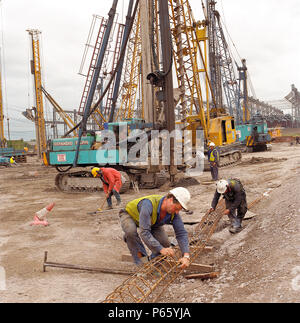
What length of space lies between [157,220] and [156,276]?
0.94 m

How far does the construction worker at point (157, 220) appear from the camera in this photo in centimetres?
376

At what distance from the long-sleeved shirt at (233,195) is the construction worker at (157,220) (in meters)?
2.08

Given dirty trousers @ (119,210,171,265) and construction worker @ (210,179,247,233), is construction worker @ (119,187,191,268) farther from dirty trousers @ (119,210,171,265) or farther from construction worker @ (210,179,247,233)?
construction worker @ (210,179,247,233)

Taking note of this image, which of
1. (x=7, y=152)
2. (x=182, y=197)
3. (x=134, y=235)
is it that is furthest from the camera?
(x=7, y=152)

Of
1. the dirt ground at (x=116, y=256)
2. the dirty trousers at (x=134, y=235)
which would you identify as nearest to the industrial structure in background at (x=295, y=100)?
the dirt ground at (x=116, y=256)

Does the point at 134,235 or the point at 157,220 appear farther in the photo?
the point at 134,235

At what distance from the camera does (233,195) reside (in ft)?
20.8

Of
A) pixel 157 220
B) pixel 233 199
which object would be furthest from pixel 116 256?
pixel 233 199

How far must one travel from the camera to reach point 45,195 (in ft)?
41.5

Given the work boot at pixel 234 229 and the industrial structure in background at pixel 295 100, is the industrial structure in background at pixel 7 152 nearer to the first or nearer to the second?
the work boot at pixel 234 229

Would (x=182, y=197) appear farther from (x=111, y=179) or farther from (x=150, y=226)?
(x=111, y=179)

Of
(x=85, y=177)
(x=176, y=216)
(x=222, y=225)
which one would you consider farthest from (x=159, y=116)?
(x=176, y=216)

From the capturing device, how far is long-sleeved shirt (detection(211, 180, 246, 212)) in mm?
6277

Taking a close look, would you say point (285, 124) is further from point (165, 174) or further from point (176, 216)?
point (176, 216)
